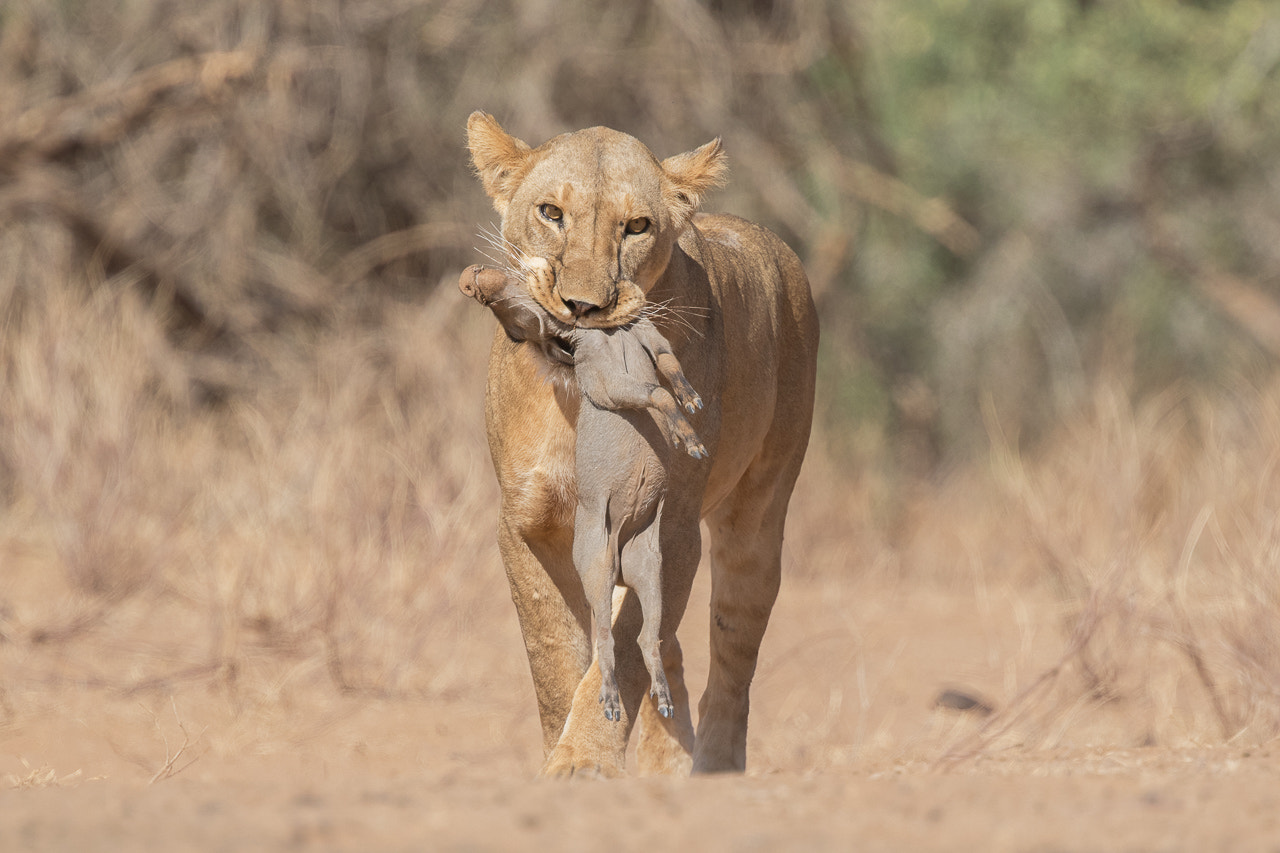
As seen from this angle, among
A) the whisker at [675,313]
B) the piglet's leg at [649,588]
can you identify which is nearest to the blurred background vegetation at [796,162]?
the whisker at [675,313]

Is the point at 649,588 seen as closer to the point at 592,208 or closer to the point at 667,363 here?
the point at 667,363

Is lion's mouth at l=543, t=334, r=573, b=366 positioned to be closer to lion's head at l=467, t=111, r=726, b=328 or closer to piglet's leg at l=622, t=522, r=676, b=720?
lion's head at l=467, t=111, r=726, b=328

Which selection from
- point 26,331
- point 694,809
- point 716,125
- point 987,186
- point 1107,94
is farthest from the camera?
point 987,186

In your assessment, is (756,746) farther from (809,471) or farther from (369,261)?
(369,261)

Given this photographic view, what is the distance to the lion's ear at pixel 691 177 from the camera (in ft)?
13.3

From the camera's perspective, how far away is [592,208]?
375 cm

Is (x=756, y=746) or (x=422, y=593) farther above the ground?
(x=422, y=593)

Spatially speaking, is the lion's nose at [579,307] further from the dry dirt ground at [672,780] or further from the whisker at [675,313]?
the dry dirt ground at [672,780]

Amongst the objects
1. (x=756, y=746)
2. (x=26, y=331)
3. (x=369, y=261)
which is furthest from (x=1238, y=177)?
(x=26, y=331)

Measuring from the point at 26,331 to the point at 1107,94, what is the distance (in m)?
8.39

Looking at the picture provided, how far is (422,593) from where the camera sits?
6.81m

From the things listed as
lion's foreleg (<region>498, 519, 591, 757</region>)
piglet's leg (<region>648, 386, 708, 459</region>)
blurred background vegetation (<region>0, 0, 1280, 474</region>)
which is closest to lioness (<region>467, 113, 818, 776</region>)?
lion's foreleg (<region>498, 519, 591, 757</region>)

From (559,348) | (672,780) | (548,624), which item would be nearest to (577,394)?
(559,348)

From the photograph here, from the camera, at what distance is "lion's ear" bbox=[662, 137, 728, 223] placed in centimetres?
404
